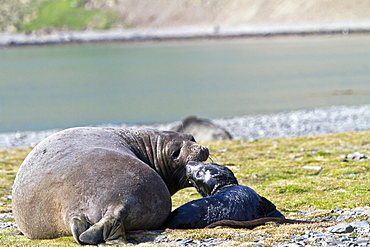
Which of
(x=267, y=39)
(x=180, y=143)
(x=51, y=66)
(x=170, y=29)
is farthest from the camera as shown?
(x=170, y=29)

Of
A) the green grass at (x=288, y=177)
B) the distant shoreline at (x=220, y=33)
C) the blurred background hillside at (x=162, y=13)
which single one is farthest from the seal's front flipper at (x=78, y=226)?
the blurred background hillside at (x=162, y=13)

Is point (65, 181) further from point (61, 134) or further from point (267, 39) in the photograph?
point (267, 39)

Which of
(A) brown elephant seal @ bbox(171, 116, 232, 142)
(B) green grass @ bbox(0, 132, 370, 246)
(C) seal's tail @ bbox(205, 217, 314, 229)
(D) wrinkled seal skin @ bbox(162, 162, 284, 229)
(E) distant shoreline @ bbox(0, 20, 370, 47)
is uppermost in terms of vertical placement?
(D) wrinkled seal skin @ bbox(162, 162, 284, 229)

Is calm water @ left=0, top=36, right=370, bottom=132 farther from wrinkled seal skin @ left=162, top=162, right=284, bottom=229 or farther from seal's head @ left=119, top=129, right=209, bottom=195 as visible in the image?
wrinkled seal skin @ left=162, top=162, right=284, bottom=229

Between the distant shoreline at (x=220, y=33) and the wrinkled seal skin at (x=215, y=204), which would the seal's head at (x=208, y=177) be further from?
the distant shoreline at (x=220, y=33)

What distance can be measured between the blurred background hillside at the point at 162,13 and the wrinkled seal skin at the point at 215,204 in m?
138

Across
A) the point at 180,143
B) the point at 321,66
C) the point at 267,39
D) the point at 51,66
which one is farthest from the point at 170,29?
the point at 180,143

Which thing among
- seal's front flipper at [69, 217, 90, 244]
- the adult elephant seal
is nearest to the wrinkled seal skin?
the adult elephant seal

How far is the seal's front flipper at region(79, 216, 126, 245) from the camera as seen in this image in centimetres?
646

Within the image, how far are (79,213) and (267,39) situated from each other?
119823mm

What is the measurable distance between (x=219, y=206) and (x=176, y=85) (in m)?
46.8

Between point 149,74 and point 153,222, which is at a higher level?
point 153,222

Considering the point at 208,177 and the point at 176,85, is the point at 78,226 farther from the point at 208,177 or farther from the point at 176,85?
the point at 176,85

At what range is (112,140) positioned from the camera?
845 centimetres
